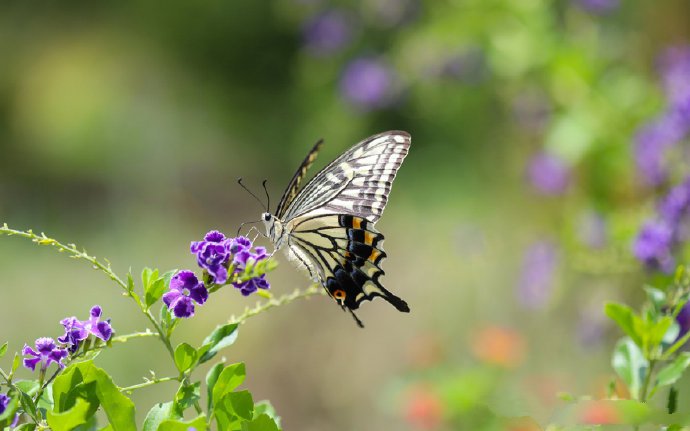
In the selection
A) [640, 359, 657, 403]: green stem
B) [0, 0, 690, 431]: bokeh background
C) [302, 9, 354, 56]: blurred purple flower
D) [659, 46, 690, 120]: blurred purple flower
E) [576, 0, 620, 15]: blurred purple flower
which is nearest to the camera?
[640, 359, 657, 403]: green stem

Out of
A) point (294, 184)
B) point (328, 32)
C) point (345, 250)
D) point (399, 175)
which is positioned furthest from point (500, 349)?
point (399, 175)

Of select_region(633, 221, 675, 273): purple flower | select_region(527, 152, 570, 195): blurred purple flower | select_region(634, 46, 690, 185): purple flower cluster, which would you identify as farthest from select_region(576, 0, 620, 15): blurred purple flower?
select_region(633, 221, 675, 273): purple flower

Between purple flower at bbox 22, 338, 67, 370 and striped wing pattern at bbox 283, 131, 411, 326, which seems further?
striped wing pattern at bbox 283, 131, 411, 326

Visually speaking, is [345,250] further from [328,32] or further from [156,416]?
[328,32]

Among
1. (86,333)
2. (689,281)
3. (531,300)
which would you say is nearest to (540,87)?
(531,300)

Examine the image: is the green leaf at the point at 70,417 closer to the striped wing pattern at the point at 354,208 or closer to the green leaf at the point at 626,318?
the green leaf at the point at 626,318

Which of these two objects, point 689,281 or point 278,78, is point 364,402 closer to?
point 689,281

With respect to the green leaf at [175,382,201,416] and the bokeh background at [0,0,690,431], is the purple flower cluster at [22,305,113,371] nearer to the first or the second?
the green leaf at [175,382,201,416]
